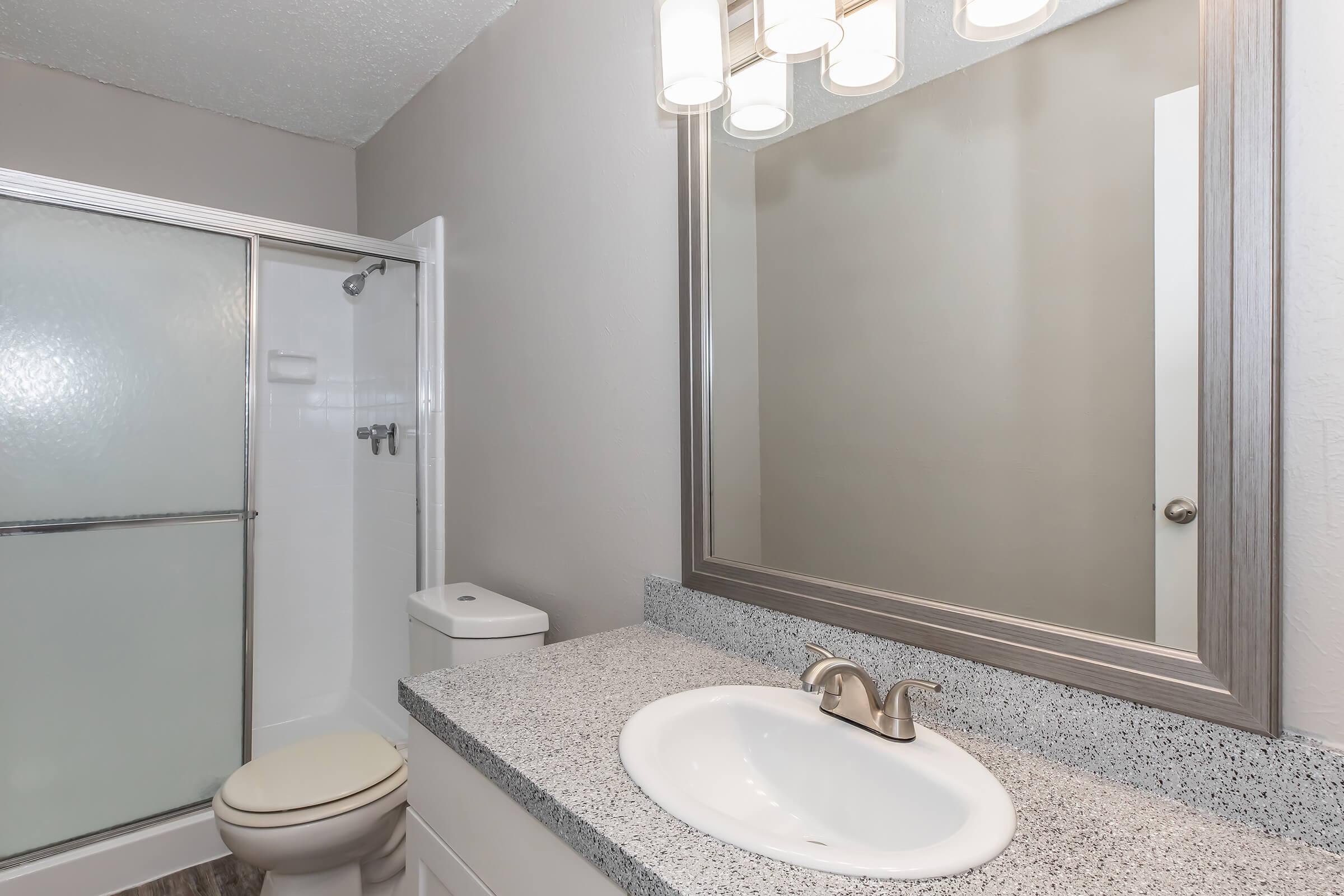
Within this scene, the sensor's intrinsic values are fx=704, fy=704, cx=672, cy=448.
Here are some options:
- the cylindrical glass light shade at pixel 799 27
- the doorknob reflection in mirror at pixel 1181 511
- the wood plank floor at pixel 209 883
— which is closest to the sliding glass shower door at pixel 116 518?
the wood plank floor at pixel 209 883

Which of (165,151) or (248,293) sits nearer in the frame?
(248,293)

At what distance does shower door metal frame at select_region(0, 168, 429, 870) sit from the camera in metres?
1.70

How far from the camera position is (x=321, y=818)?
4.56ft

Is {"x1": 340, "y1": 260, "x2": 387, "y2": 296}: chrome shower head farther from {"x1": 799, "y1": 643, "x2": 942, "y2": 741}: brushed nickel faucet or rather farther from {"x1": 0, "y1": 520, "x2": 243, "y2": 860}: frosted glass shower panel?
{"x1": 799, "y1": 643, "x2": 942, "y2": 741}: brushed nickel faucet

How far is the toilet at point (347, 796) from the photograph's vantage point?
1.38 metres

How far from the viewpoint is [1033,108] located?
87 centimetres

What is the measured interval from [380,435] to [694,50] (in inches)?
73.4

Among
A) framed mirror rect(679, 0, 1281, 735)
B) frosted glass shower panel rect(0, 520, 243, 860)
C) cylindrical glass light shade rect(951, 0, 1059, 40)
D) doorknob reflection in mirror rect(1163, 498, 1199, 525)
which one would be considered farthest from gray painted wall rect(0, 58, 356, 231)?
doorknob reflection in mirror rect(1163, 498, 1199, 525)

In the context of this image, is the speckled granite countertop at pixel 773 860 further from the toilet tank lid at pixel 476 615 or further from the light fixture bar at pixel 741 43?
the light fixture bar at pixel 741 43

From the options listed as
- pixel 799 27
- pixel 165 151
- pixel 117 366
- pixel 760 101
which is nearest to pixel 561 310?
pixel 760 101

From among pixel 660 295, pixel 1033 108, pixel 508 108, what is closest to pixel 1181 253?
pixel 1033 108

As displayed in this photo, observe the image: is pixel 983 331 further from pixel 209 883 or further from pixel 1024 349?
pixel 209 883

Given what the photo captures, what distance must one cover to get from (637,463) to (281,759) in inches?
→ 41.8

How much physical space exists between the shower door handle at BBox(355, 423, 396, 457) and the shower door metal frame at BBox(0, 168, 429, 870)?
0.22 m
